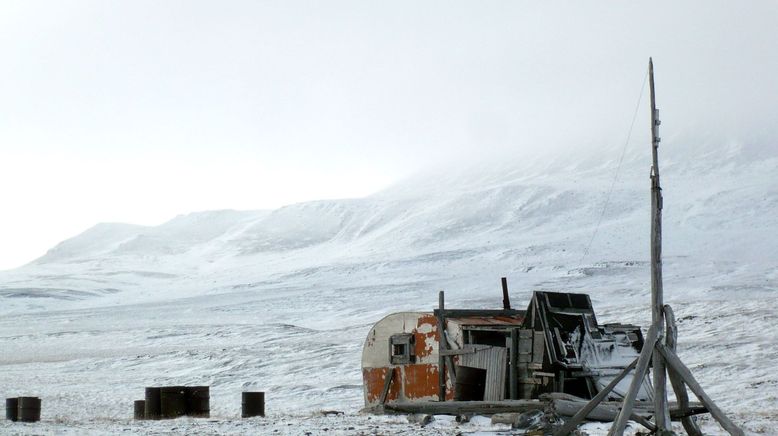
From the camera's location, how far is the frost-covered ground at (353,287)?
25.7m

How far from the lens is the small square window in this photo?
1905cm

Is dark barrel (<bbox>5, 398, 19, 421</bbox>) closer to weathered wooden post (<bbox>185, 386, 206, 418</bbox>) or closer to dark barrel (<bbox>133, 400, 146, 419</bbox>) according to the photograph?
dark barrel (<bbox>133, 400, 146, 419</bbox>)

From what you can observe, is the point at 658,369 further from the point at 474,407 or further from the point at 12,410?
the point at 12,410

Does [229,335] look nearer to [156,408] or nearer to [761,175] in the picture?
[156,408]

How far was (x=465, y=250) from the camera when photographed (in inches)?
2970

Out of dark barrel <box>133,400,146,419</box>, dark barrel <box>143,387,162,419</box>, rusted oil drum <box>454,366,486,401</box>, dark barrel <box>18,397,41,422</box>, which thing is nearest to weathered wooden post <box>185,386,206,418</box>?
dark barrel <box>143,387,162,419</box>

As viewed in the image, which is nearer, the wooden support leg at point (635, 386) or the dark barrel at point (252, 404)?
the wooden support leg at point (635, 386)

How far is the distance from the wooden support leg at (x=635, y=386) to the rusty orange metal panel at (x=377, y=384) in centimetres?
970

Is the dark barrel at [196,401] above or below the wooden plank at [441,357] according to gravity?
below

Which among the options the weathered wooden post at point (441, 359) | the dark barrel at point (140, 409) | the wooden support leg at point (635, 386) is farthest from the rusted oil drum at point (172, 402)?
the wooden support leg at point (635, 386)

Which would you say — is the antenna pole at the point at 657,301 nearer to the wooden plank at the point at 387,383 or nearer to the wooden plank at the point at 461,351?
the wooden plank at the point at 461,351

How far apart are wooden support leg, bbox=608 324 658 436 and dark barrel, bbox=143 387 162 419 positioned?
11497mm

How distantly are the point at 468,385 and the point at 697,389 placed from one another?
→ 7663 mm

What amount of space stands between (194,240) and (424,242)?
51.6 meters
